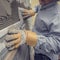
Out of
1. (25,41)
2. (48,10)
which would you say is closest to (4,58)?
(25,41)

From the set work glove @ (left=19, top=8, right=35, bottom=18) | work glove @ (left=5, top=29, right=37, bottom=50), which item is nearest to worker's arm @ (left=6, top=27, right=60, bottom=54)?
work glove @ (left=5, top=29, right=37, bottom=50)

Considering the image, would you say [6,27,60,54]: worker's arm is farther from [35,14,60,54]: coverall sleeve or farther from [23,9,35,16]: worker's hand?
[23,9,35,16]: worker's hand

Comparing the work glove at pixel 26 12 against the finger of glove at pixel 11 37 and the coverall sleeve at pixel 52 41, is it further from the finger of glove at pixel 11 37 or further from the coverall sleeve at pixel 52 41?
the finger of glove at pixel 11 37

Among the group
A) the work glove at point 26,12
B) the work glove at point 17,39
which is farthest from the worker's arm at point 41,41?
the work glove at point 26,12

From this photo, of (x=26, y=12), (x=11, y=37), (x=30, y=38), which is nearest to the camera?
(x=11, y=37)

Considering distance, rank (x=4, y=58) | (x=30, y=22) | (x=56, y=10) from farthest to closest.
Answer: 1. (x=30, y=22)
2. (x=56, y=10)
3. (x=4, y=58)

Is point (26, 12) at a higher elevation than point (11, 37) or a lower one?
higher

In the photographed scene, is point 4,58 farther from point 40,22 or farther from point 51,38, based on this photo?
point 40,22

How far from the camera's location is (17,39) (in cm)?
92

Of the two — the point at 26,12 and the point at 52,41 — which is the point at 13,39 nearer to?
the point at 52,41

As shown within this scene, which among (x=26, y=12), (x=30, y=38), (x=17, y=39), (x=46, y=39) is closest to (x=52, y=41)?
(x=46, y=39)

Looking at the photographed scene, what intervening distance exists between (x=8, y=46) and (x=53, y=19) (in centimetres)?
39

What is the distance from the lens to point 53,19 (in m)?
1.10

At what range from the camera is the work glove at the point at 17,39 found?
0.89 meters
